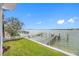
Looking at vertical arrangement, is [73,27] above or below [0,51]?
above

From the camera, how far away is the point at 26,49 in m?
1.26

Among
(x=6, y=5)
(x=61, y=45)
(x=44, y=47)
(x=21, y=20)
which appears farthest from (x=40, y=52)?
(x=6, y=5)

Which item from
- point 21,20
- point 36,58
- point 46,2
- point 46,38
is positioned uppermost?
point 46,2

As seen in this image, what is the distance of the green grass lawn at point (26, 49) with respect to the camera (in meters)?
1.26

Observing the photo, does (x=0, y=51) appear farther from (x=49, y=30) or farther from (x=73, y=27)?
(x=73, y=27)

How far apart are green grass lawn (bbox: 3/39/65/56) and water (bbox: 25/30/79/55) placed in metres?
0.04

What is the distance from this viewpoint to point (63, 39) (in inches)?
A: 50.3

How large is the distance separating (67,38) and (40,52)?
0.21 meters

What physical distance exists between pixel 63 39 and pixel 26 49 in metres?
0.26

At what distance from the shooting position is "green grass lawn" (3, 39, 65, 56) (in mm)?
1260

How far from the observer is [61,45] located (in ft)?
4.16

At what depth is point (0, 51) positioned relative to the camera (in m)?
1.25

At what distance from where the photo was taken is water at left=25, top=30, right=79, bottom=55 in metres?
1.26

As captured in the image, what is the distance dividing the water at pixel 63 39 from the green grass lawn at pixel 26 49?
0.04 meters
